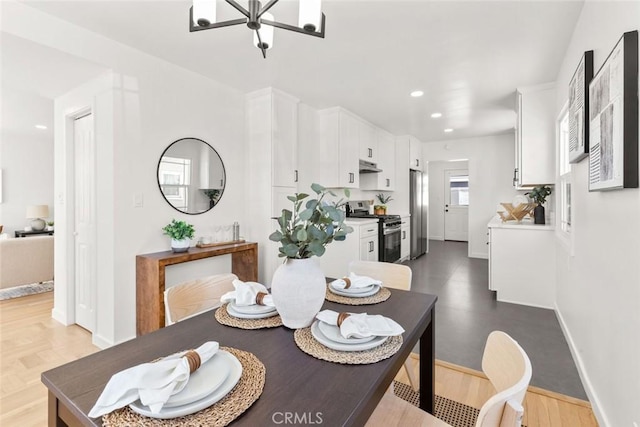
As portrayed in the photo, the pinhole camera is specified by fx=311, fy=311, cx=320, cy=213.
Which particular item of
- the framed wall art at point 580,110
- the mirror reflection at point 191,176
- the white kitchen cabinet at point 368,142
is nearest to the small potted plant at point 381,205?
the white kitchen cabinet at point 368,142

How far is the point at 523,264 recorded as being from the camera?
3.44 m

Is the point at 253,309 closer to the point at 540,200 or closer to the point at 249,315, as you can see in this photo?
the point at 249,315

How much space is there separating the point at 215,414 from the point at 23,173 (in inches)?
297

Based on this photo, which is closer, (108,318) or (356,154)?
(108,318)

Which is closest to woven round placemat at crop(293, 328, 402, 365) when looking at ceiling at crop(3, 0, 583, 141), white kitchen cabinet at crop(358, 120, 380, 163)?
ceiling at crop(3, 0, 583, 141)

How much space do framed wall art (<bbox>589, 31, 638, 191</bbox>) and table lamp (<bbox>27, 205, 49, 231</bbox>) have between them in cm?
761

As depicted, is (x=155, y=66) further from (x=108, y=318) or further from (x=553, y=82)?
(x=553, y=82)

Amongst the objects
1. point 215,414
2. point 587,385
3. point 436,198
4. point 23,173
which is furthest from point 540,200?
point 23,173

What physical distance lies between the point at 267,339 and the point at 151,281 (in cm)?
188

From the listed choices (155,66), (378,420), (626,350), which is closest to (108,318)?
(155,66)

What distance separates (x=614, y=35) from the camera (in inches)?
59.5

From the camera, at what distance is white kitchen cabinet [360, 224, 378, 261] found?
4.40 m

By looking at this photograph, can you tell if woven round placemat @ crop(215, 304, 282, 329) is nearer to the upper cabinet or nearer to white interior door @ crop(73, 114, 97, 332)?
white interior door @ crop(73, 114, 97, 332)

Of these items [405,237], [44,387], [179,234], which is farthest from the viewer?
[405,237]
